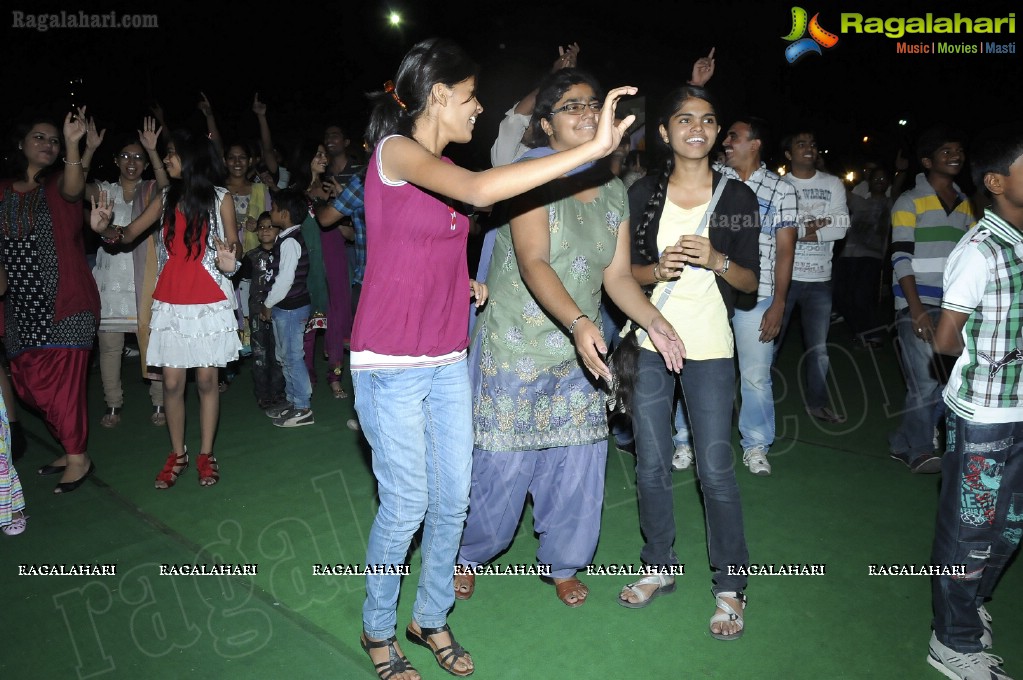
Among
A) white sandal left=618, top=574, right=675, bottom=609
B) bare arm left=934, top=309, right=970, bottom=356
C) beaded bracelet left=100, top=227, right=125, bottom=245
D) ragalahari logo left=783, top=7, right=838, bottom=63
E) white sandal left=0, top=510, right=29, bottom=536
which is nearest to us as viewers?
bare arm left=934, top=309, right=970, bottom=356

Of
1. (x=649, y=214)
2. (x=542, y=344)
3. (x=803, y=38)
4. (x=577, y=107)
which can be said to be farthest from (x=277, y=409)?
(x=803, y=38)

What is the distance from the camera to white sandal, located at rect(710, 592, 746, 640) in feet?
9.07

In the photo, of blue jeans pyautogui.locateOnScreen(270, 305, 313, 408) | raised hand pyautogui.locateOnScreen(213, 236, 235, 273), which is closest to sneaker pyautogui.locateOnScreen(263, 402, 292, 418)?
blue jeans pyautogui.locateOnScreen(270, 305, 313, 408)

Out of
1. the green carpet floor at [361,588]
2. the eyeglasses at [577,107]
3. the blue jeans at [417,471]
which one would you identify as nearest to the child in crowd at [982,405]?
the green carpet floor at [361,588]

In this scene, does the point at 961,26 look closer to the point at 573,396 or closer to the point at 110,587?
the point at 573,396

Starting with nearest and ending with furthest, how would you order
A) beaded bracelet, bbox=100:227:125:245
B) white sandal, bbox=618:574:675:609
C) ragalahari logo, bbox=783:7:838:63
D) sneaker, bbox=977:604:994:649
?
sneaker, bbox=977:604:994:649, white sandal, bbox=618:574:675:609, beaded bracelet, bbox=100:227:125:245, ragalahari logo, bbox=783:7:838:63

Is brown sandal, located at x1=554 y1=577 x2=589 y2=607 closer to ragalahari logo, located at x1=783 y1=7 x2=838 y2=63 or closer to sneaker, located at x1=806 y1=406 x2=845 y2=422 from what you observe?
sneaker, located at x1=806 y1=406 x2=845 y2=422

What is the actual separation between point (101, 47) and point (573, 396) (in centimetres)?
1228

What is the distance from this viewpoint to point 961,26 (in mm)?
12594

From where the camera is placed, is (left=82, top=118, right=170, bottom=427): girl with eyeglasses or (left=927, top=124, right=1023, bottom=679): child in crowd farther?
(left=82, top=118, right=170, bottom=427): girl with eyeglasses

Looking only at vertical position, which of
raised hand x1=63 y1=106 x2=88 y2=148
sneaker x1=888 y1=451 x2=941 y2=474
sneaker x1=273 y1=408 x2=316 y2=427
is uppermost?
raised hand x1=63 y1=106 x2=88 y2=148

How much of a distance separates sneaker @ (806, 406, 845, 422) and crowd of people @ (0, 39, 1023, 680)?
0.67 meters

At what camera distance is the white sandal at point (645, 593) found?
3.00m

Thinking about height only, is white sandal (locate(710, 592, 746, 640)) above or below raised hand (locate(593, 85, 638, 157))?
below
